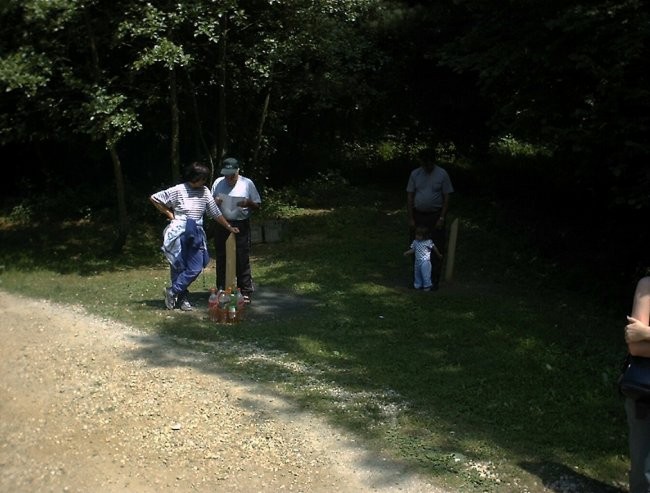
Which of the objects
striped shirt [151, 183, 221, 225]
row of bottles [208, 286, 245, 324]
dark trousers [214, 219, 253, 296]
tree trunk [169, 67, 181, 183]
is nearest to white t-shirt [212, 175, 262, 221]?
dark trousers [214, 219, 253, 296]

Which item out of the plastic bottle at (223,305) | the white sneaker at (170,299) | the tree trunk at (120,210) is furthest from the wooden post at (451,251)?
the tree trunk at (120,210)

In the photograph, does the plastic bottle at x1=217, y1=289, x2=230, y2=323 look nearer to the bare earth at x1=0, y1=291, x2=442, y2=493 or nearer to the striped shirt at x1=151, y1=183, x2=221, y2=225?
A: the striped shirt at x1=151, y1=183, x2=221, y2=225

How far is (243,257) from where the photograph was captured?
10.2 metres

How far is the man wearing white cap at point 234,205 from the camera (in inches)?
388

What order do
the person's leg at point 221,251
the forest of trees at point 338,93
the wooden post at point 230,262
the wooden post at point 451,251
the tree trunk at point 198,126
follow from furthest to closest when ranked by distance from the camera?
the tree trunk at point 198,126 < the wooden post at point 451,251 < the person's leg at point 221,251 < the forest of trees at point 338,93 < the wooden post at point 230,262

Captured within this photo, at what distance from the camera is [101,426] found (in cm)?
617

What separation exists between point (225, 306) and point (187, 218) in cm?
113

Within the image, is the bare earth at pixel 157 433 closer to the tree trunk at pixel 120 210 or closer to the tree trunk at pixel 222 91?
the tree trunk at pixel 120 210

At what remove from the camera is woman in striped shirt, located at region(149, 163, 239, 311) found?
376 inches

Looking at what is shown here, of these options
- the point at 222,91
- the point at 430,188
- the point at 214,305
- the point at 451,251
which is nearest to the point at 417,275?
Result: the point at 451,251

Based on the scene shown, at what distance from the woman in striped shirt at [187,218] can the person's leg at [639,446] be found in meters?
5.83

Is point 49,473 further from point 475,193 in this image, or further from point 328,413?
point 475,193

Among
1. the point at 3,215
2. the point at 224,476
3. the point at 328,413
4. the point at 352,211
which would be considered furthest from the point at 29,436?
the point at 3,215

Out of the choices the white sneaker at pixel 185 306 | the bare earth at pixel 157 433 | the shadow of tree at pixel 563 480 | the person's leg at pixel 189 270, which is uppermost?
the person's leg at pixel 189 270
